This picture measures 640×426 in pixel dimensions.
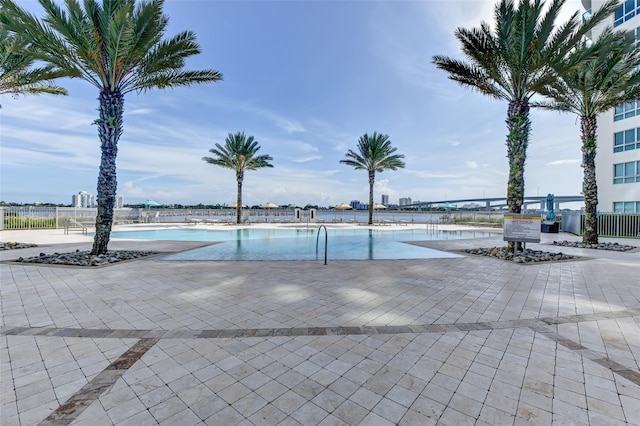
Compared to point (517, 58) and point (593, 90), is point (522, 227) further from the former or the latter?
point (593, 90)

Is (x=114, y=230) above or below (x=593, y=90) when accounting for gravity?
below

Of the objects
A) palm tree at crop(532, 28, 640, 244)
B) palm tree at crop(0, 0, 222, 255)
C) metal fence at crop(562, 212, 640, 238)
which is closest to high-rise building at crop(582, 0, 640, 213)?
metal fence at crop(562, 212, 640, 238)

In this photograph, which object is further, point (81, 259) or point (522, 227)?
point (522, 227)

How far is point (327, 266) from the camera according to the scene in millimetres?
7512

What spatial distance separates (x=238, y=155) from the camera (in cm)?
2516

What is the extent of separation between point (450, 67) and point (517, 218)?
5.67 metres

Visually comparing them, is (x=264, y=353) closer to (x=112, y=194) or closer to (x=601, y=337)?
(x=601, y=337)

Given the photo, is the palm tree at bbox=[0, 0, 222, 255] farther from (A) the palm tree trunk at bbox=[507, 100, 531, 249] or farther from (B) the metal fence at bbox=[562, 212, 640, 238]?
(B) the metal fence at bbox=[562, 212, 640, 238]

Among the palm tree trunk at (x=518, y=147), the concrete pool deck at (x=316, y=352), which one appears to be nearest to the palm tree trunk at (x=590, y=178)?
the palm tree trunk at (x=518, y=147)

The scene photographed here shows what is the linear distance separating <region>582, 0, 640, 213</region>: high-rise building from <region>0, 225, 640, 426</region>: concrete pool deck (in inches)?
748

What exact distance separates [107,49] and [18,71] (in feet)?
16.5

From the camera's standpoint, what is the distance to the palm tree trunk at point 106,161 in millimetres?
8242

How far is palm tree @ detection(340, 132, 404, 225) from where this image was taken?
25781 millimetres

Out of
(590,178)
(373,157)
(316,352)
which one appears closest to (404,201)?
(373,157)
